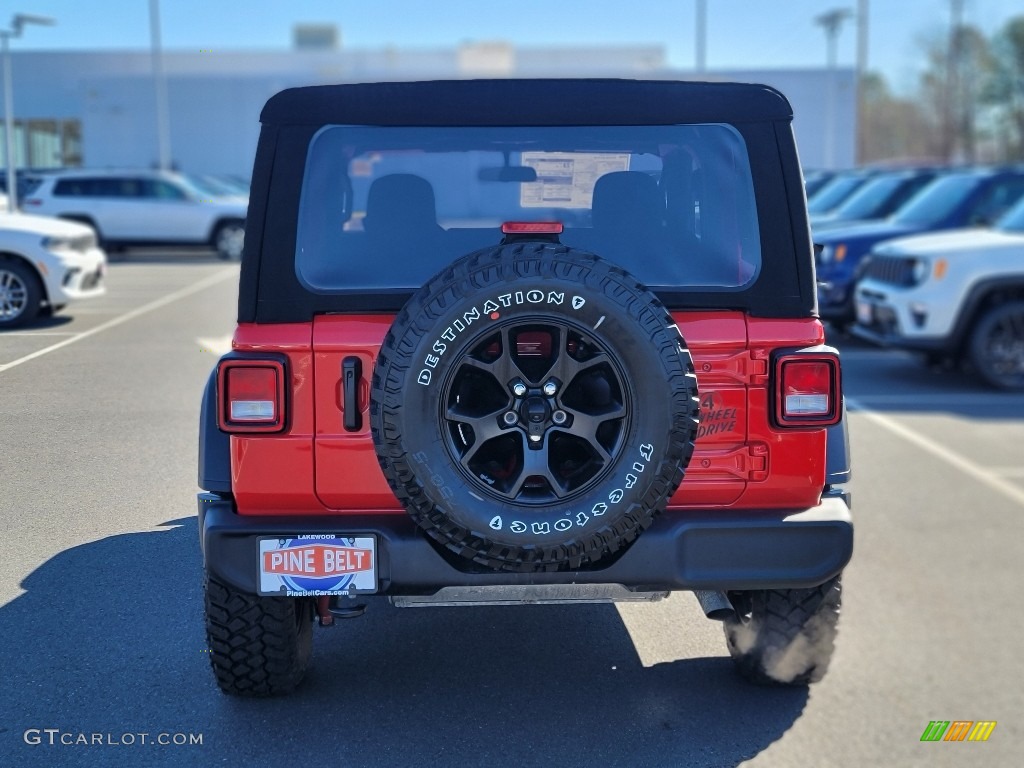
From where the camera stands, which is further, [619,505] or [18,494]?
[18,494]

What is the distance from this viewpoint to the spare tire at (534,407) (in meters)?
3.20

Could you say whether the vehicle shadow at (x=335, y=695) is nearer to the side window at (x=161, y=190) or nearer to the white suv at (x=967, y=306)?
the white suv at (x=967, y=306)

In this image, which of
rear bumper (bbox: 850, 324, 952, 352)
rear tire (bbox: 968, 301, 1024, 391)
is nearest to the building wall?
rear bumper (bbox: 850, 324, 952, 352)

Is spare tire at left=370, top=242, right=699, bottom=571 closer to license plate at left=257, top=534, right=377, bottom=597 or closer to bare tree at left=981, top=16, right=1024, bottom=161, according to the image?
license plate at left=257, top=534, right=377, bottom=597

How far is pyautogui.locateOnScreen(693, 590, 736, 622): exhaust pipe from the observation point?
12.4ft

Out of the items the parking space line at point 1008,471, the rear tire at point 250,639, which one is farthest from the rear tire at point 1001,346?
the rear tire at point 250,639

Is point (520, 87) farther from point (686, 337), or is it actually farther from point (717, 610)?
point (717, 610)

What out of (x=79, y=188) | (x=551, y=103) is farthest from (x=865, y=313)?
(x=79, y=188)

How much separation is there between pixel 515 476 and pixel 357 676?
3.93 ft

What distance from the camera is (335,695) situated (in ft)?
12.9

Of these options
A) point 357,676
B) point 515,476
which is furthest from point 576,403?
point 357,676

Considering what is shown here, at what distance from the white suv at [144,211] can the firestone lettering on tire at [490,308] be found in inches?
778

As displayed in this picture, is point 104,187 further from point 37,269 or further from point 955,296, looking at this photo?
point 37,269

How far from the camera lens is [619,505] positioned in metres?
3.25
